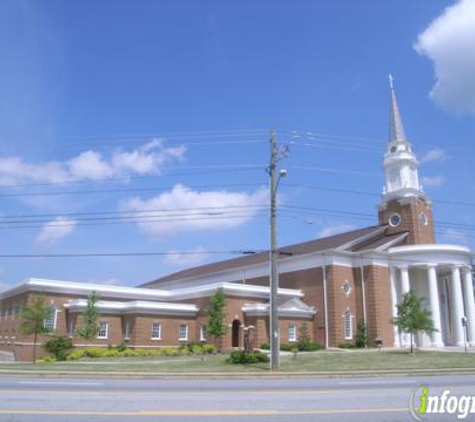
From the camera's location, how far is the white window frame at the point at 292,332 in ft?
155

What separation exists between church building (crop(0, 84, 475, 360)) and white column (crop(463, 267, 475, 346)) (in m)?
0.09

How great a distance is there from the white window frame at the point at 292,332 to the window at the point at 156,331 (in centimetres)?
1152

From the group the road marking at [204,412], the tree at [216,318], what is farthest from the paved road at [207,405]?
the tree at [216,318]

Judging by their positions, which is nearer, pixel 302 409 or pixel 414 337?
pixel 302 409

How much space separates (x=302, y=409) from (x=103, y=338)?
3710cm

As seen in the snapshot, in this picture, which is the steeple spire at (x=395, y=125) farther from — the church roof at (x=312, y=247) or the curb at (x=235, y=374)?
the curb at (x=235, y=374)

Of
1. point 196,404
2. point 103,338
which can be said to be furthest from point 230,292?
point 196,404

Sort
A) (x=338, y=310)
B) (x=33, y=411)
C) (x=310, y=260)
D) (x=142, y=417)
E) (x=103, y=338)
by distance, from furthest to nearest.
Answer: (x=310, y=260) → (x=338, y=310) → (x=103, y=338) → (x=33, y=411) → (x=142, y=417)

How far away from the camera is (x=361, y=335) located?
47.4 m

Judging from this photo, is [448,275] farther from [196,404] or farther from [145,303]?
[196,404]

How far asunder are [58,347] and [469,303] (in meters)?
37.2

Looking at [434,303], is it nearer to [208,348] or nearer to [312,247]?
[312,247]

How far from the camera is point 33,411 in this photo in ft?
35.2

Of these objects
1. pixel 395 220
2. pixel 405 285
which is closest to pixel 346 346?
pixel 405 285
